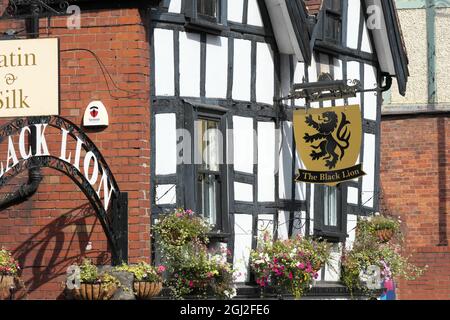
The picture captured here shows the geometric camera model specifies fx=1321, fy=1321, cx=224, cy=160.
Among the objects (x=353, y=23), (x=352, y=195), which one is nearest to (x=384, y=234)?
(x=352, y=195)

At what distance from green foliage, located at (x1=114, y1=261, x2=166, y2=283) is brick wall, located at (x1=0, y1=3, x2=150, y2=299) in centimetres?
45

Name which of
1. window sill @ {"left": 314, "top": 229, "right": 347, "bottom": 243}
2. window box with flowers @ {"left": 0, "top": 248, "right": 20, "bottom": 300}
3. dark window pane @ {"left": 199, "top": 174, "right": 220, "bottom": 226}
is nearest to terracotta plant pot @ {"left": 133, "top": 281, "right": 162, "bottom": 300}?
window box with flowers @ {"left": 0, "top": 248, "right": 20, "bottom": 300}

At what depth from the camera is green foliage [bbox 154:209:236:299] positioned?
17.7 m

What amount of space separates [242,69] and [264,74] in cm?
66

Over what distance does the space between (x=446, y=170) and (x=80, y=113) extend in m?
14.2

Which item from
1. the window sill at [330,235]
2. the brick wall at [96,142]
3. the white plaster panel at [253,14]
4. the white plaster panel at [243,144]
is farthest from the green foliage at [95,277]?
the window sill at [330,235]

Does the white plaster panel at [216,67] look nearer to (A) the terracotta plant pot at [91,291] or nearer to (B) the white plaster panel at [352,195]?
(A) the terracotta plant pot at [91,291]

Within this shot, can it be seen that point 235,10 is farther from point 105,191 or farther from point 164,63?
point 105,191

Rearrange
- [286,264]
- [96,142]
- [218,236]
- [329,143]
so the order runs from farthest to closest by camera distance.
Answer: [329,143] → [286,264] → [218,236] → [96,142]

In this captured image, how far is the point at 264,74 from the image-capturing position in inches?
802

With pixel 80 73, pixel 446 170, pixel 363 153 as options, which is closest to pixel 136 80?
pixel 80 73

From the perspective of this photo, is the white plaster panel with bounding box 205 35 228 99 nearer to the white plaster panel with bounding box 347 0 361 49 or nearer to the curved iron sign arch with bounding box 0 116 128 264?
the curved iron sign arch with bounding box 0 116 128 264

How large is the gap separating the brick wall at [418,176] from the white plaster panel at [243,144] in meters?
10.5

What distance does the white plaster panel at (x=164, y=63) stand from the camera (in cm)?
1814
